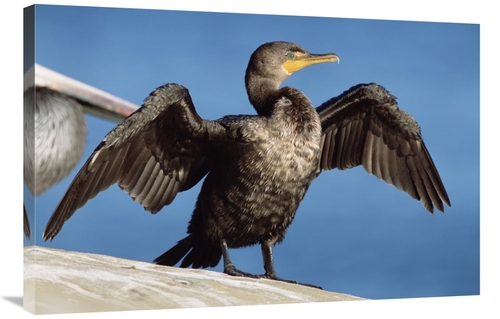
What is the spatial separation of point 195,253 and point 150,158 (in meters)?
0.87

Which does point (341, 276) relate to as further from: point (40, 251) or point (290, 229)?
point (40, 251)

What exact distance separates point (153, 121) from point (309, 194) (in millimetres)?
1566

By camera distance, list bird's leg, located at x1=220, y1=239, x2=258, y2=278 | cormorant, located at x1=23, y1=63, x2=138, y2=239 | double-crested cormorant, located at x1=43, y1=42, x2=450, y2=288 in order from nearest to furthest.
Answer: cormorant, located at x1=23, y1=63, x2=138, y2=239 → double-crested cormorant, located at x1=43, y1=42, x2=450, y2=288 → bird's leg, located at x1=220, y1=239, x2=258, y2=278

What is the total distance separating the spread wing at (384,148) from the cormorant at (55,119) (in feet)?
6.35

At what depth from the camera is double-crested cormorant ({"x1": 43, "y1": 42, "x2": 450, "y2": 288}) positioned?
28.0 feet

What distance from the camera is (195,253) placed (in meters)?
9.02

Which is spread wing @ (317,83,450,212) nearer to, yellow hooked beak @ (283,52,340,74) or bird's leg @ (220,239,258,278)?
yellow hooked beak @ (283,52,340,74)

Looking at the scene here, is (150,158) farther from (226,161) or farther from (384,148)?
(384,148)

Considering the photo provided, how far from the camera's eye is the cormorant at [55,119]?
8.23m

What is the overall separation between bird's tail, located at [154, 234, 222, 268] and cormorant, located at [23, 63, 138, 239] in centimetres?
113

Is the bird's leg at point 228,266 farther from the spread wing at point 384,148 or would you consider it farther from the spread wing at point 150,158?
the spread wing at point 384,148

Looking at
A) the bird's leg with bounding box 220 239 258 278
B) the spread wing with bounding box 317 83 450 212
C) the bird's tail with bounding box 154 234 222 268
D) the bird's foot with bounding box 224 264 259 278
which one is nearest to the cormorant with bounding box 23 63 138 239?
the bird's tail with bounding box 154 234 222 268

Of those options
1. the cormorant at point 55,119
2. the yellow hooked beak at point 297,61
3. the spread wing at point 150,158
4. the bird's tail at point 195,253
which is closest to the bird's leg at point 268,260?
the bird's tail at point 195,253

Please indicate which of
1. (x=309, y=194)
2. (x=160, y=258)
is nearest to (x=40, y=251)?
(x=160, y=258)
